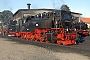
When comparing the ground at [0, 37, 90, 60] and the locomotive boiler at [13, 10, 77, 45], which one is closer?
the ground at [0, 37, 90, 60]

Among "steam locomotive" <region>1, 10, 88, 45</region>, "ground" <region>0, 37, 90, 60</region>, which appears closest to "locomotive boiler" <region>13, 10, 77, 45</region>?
"steam locomotive" <region>1, 10, 88, 45</region>

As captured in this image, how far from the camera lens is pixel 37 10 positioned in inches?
2295

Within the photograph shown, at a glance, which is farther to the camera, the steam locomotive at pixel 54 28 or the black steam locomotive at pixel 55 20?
the black steam locomotive at pixel 55 20

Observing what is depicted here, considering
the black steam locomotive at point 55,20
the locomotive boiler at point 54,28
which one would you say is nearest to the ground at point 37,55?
the locomotive boiler at point 54,28

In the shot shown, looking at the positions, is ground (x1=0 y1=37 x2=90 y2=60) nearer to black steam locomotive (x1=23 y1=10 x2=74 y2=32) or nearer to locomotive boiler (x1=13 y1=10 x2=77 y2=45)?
locomotive boiler (x1=13 y1=10 x2=77 y2=45)

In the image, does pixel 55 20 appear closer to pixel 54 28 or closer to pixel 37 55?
pixel 54 28

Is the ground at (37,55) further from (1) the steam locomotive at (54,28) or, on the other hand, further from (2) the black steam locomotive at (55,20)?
(2) the black steam locomotive at (55,20)

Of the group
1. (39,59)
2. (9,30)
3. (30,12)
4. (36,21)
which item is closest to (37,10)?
(30,12)

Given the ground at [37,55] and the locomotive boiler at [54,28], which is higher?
the locomotive boiler at [54,28]

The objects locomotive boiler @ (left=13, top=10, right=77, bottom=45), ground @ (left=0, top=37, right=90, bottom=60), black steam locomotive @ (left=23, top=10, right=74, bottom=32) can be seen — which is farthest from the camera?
black steam locomotive @ (left=23, top=10, right=74, bottom=32)

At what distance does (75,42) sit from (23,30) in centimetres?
1117

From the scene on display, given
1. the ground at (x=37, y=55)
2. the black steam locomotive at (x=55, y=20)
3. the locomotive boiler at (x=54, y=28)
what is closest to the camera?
the ground at (x=37, y=55)

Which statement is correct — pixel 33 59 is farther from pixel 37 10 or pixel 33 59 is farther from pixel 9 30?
pixel 37 10

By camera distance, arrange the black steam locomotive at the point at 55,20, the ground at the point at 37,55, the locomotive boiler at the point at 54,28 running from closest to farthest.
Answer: the ground at the point at 37,55
the locomotive boiler at the point at 54,28
the black steam locomotive at the point at 55,20
